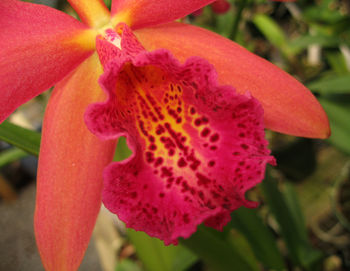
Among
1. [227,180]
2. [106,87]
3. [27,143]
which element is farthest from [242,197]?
[27,143]

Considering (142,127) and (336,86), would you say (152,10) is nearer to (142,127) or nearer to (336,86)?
(142,127)

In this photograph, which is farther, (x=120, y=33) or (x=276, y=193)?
(x=276, y=193)

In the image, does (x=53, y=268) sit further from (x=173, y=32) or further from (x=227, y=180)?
(x=173, y=32)

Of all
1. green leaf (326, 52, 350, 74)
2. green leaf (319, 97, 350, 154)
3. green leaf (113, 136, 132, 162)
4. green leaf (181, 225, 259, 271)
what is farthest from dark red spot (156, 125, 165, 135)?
green leaf (326, 52, 350, 74)

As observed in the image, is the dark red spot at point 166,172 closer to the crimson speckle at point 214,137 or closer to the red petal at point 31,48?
the crimson speckle at point 214,137

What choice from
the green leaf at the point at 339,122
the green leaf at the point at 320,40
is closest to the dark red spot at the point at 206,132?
the green leaf at the point at 339,122

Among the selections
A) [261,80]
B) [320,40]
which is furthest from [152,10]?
[320,40]
